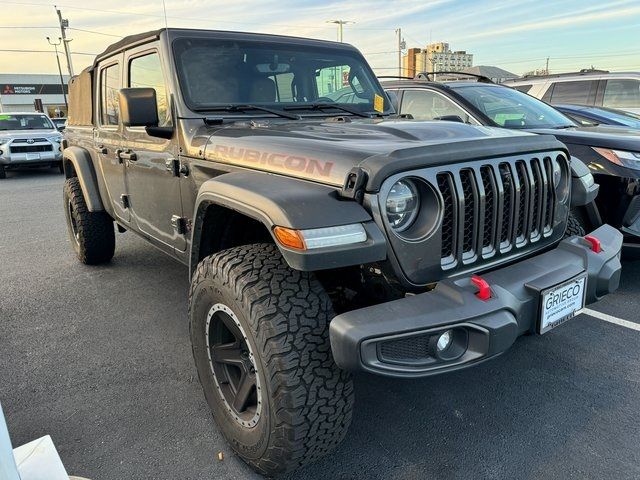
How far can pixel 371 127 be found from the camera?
2654 mm

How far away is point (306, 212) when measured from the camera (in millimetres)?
1808

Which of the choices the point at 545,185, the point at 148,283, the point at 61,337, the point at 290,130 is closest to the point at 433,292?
the point at 545,185

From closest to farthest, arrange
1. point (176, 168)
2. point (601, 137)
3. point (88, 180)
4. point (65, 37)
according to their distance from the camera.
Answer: point (176, 168), point (601, 137), point (88, 180), point (65, 37)

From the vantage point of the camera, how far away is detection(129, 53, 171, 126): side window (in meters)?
3.05

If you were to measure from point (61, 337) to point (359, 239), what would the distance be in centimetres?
261

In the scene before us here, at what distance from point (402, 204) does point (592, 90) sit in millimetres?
8017

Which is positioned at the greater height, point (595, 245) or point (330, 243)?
point (330, 243)

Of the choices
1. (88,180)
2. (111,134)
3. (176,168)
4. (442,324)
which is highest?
(111,134)

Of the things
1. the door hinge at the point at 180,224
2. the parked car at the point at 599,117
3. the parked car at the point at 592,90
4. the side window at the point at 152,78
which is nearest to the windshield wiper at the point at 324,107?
the side window at the point at 152,78

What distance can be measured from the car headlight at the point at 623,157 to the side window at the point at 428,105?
4.57 ft

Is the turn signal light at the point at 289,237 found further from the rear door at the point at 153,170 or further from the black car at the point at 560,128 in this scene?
the black car at the point at 560,128

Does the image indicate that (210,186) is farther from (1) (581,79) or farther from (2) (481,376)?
(1) (581,79)

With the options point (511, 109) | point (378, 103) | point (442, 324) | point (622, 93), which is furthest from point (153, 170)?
point (622, 93)

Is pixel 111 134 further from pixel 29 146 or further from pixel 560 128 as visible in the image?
pixel 29 146
